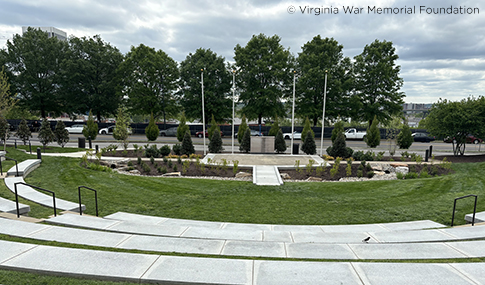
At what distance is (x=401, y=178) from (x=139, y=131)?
1640 inches

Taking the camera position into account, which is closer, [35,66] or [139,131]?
[35,66]

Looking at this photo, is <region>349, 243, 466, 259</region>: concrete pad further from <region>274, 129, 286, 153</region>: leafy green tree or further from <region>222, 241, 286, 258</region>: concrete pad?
<region>274, 129, 286, 153</region>: leafy green tree

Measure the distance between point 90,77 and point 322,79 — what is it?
122 feet

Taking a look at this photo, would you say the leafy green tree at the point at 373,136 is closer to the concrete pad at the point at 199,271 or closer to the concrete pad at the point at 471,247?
the concrete pad at the point at 471,247

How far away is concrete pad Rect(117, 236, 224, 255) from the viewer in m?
5.32

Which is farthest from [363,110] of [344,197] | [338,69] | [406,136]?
[344,197]

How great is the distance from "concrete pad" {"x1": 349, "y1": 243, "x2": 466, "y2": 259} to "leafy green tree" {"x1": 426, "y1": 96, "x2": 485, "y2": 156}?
19.6 m

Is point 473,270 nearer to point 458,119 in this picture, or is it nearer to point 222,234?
point 222,234

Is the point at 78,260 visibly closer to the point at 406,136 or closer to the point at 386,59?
the point at 406,136

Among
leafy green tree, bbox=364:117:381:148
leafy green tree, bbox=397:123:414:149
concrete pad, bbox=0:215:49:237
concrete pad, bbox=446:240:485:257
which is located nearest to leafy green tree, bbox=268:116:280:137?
leafy green tree, bbox=364:117:381:148

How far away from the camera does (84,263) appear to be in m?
4.42

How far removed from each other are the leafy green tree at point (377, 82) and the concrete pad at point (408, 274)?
3907 centimetres

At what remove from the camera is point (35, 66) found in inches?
1682

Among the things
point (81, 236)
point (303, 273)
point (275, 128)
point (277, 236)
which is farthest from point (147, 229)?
point (275, 128)
